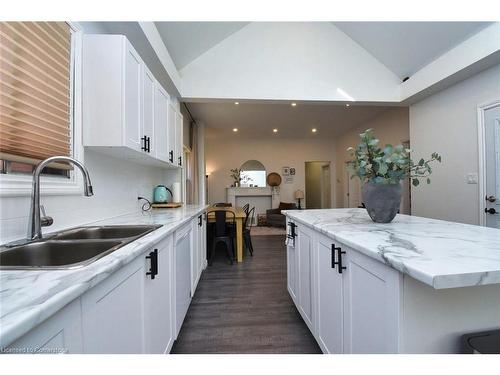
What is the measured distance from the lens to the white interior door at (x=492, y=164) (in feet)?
8.88

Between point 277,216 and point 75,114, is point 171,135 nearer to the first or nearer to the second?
point 75,114

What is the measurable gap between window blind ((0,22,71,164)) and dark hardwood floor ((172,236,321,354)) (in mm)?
→ 1521

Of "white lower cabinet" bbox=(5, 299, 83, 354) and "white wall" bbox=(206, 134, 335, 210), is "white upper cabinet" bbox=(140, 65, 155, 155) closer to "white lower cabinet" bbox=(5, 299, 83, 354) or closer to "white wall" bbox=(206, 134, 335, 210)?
"white lower cabinet" bbox=(5, 299, 83, 354)

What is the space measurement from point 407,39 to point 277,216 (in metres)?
4.92

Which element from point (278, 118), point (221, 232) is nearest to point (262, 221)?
point (278, 118)

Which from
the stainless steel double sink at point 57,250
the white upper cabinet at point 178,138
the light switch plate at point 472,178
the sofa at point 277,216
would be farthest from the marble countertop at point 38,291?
the sofa at point 277,216

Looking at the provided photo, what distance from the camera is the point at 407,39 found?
3.28 m

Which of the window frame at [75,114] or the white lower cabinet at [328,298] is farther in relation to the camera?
the window frame at [75,114]

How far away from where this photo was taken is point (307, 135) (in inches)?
310

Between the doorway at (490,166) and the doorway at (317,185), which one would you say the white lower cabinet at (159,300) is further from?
the doorway at (317,185)

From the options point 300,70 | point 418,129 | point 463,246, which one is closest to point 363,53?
point 300,70

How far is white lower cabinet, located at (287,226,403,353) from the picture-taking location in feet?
2.73

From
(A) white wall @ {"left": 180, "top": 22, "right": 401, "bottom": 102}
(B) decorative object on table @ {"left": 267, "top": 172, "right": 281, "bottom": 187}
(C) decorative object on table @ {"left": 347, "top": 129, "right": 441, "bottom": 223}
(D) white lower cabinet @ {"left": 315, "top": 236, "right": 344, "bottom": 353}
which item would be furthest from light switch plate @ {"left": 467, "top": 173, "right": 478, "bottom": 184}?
(B) decorative object on table @ {"left": 267, "top": 172, "right": 281, "bottom": 187}
